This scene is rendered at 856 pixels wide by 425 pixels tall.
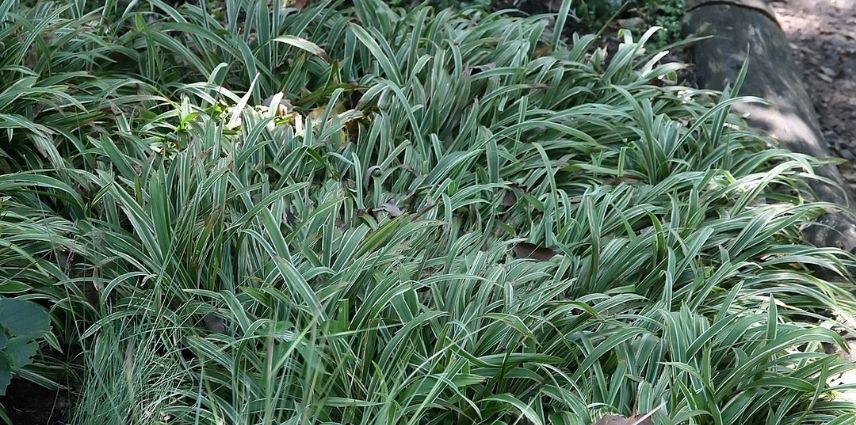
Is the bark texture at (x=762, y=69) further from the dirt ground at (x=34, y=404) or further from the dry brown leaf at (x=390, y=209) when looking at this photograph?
the dirt ground at (x=34, y=404)

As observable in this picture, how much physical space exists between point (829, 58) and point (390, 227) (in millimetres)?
3373

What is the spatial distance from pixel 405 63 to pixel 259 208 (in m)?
1.36

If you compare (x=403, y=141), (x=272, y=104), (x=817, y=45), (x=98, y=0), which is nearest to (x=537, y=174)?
(x=403, y=141)

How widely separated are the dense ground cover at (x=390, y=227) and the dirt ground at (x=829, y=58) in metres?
0.82

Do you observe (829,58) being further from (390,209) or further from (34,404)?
(34,404)

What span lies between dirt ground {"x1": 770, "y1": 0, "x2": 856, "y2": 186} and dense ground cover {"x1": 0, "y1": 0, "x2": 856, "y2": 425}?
0.82m

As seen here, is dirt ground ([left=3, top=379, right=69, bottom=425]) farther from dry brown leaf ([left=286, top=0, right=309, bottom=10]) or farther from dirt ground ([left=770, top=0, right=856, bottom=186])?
dirt ground ([left=770, top=0, right=856, bottom=186])

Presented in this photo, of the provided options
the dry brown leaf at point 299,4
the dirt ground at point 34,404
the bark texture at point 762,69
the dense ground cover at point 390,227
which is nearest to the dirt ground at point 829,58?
the bark texture at point 762,69

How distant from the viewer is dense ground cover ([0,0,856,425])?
2408 millimetres

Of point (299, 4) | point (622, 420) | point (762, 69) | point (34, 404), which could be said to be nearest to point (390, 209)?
point (622, 420)

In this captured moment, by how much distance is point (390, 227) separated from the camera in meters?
2.70

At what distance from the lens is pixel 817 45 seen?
5.02 meters

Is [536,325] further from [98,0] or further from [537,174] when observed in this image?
[98,0]

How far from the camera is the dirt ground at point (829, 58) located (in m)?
4.49
